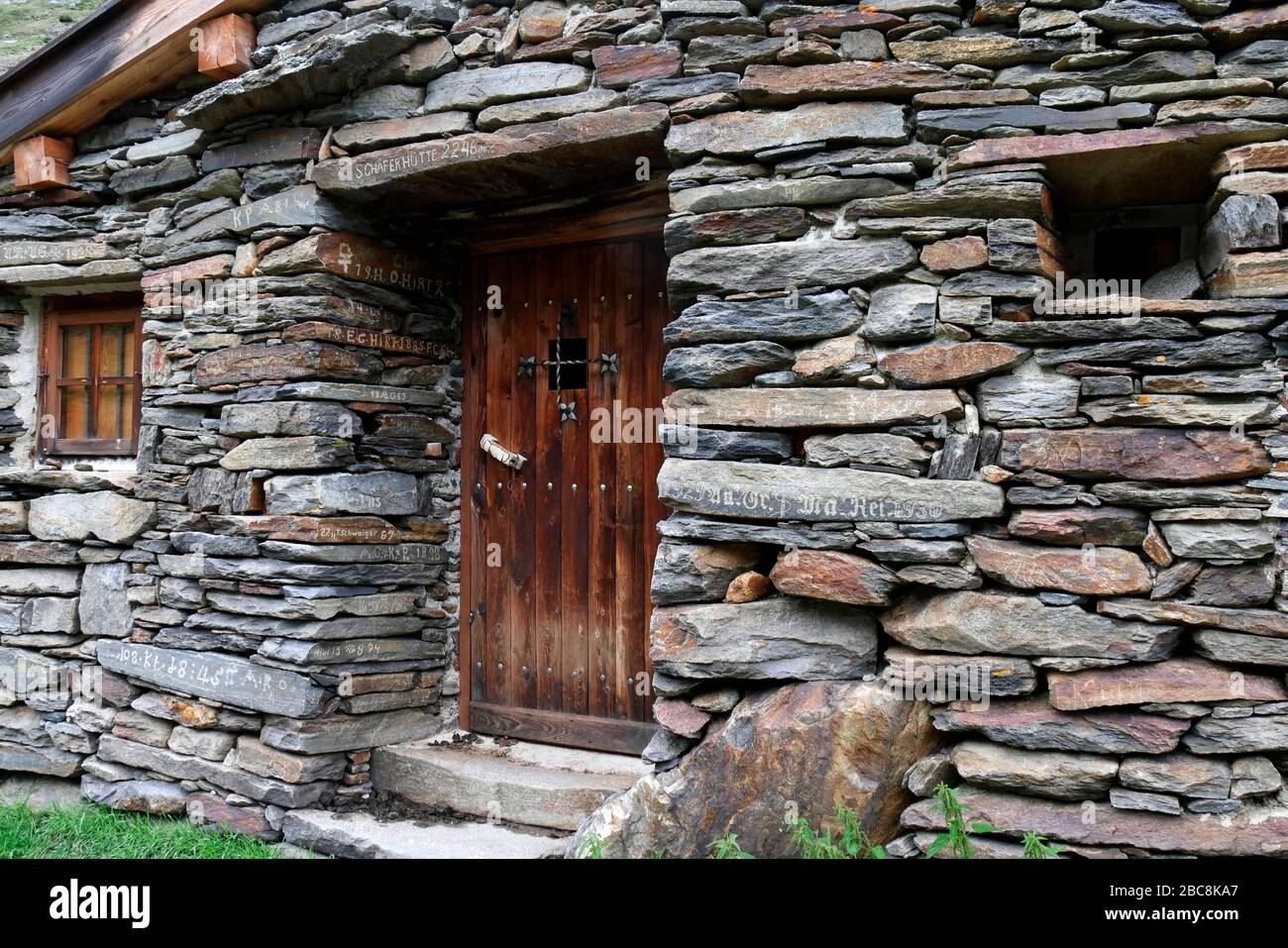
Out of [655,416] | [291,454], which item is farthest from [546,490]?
[291,454]

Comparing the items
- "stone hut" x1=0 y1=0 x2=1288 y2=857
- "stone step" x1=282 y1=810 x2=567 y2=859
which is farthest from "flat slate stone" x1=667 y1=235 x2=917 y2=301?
"stone step" x1=282 y1=810 x2=567 y2=859

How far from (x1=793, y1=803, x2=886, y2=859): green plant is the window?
12.0 ft

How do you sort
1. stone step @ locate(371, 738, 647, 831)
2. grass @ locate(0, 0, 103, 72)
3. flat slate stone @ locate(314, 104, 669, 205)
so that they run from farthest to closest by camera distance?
grass @ locate(0, 0, 103, 72)
stone step @ locate(371, 738, 647, 831)
flat slate stone @ locate(314, 104, 669, 205)

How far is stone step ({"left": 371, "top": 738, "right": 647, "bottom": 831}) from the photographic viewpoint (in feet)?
12.1

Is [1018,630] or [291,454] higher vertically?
[291,454]

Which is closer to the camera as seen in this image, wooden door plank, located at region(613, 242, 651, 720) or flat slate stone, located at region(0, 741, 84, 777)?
wooden door plank, located at region(613, 242, 651, 720)

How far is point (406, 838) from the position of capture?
368 centimetres

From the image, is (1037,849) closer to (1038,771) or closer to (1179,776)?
(1038,771)

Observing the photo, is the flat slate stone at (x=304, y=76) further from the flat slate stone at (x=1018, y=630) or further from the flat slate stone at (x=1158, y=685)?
the flat slate stone at (x=1158, y=685)

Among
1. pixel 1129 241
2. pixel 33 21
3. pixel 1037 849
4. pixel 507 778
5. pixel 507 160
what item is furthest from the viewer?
pixel 33 21

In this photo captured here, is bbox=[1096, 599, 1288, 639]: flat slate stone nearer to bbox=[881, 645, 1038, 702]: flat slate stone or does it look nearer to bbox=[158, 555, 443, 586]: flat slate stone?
bbox=[881, 645, 1038, 702]: flat slate stone

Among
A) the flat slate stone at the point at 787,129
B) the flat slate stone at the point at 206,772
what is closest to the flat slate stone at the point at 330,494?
the flat slate stone at the point at 206,772

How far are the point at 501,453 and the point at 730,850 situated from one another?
6.61 feet

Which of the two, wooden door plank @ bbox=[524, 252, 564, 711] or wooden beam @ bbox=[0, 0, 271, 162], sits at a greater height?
wooden beam @ bbox=[0, 0, 271, 162]
